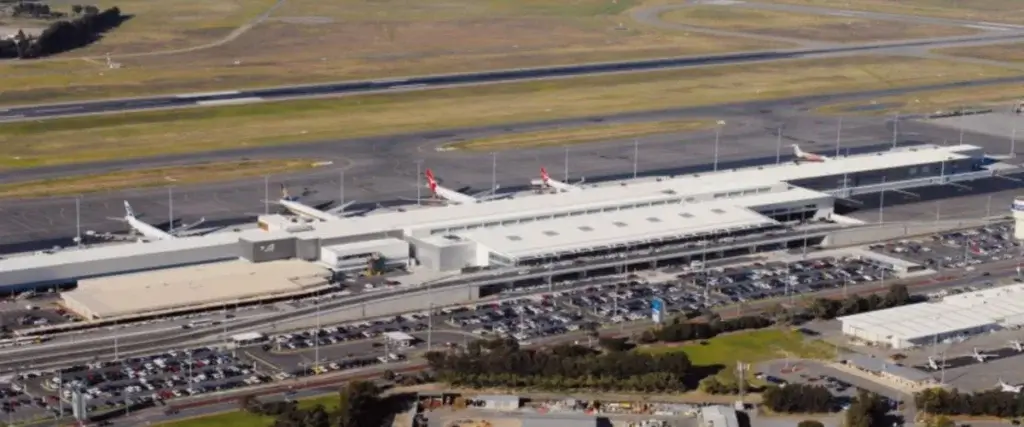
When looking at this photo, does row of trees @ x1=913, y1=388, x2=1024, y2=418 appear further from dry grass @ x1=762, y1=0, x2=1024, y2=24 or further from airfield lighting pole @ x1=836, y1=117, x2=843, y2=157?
dry grass @ x1=762, y1=0, x2=1024, y2=24

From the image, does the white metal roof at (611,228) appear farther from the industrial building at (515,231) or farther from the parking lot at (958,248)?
the parking lot at (958,248)

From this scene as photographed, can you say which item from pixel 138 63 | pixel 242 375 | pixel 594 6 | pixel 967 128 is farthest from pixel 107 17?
pixel 242 375

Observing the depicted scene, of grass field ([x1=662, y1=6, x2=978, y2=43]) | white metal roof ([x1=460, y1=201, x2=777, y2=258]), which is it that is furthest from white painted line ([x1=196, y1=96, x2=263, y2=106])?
grass field ([x1=662, y1=6, x2=978, y2=43])

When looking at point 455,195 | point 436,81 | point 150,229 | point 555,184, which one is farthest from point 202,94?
point 150,229

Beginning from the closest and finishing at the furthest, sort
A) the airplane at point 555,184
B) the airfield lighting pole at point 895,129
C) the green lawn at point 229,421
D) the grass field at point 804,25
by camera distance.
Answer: the green lawn at point 229,421
the airplane at point 555,184
the airfield lighting pole at point 895,129
the grass field at point 804,25

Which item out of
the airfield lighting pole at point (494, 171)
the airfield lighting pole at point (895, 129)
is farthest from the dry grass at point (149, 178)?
the airfield lighting pole at point (895, 129)
